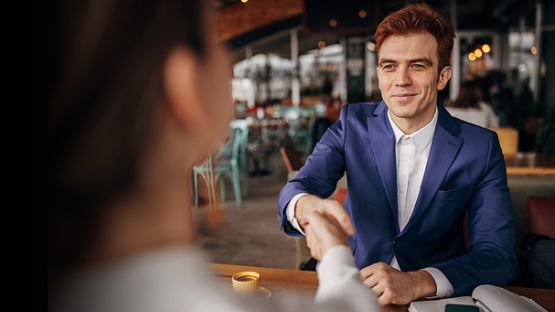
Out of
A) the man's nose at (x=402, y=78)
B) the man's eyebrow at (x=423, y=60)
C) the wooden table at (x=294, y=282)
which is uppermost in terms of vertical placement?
the man's eyebrow at (x=423, y=60)

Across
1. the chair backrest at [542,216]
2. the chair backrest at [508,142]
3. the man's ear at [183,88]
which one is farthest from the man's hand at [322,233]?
the chair backrest at [508,142]

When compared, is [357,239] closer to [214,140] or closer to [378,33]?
[378,33]

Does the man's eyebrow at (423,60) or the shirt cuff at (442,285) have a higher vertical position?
the man's eyebrow at (423,60)

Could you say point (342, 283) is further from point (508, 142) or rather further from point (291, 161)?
point (508, 142)

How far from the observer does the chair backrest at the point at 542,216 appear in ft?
7.19

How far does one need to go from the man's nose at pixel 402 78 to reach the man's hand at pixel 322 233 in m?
0.85

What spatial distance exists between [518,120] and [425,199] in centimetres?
509

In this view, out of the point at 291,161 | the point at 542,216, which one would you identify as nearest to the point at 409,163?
the point at 542,216

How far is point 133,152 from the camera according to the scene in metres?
0.61

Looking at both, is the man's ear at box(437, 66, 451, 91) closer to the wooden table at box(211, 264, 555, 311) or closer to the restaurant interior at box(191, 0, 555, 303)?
the restaurant interior at box(191, 0, 555, 303)

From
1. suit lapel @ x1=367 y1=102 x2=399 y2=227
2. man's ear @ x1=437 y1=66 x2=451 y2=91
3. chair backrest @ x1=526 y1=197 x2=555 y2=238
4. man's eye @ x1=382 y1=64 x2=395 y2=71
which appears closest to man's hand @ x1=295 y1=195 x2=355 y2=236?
suit lapel @ x1=367 y1=102 x2=399 y2=227

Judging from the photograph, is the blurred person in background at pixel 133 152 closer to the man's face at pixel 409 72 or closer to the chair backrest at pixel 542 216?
the man's face at pixel 409 72

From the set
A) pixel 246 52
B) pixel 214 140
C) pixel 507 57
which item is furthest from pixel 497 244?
pixel 246 52

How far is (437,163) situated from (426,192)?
0.11 meters
